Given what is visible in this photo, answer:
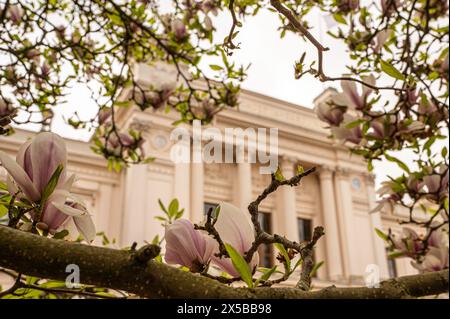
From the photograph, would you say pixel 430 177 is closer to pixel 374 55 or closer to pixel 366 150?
pixel 366 150

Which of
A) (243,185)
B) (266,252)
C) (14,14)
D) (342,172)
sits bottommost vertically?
(14,14)

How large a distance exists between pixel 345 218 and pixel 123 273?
15.7 metres

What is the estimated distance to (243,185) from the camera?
1418 centimetres

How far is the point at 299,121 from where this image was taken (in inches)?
569

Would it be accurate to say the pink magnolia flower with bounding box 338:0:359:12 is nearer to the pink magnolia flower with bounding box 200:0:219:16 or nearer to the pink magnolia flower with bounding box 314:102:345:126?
the pink magnolia flower with bounding box 200:0:219:16

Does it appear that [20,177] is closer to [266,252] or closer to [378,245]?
[266,252]

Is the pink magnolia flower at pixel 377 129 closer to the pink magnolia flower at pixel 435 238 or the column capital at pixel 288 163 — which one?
the pink magnolia flower at pixel 435 238

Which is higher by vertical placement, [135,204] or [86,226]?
[135,204]

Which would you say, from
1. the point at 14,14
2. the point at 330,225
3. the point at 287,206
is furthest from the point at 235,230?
the point at 330,225

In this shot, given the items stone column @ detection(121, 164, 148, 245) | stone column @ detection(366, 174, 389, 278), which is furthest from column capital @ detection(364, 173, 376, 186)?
stone column @ detection(121, 164, 148, 245)

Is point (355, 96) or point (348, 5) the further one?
point (348, 5)

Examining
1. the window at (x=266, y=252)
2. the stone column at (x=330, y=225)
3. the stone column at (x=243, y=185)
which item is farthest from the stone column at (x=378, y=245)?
the stone column at (x=243, y=185)

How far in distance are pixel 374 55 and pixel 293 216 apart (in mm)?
12123

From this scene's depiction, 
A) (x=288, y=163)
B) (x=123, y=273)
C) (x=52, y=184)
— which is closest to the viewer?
(x=123, y=273)
